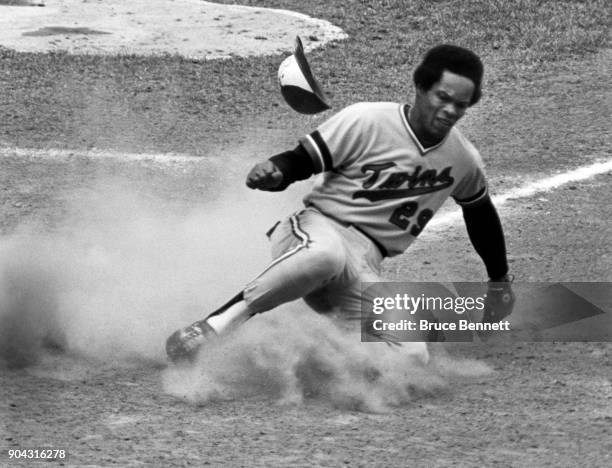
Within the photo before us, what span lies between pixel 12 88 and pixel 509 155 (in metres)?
3.50

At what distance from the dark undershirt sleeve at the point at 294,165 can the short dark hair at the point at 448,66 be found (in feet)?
1.74

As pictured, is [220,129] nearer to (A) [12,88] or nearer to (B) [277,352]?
(A) [12,88]

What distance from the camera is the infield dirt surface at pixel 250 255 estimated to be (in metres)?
4.32

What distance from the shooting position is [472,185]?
200 inches

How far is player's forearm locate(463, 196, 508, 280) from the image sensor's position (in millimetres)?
5188

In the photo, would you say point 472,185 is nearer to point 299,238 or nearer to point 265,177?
point 299,238

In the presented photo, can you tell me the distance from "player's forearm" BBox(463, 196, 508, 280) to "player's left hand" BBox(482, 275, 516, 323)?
5cm

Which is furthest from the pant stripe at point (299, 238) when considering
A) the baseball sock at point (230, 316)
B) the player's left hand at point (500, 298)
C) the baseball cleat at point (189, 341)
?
the player's left hand at point (500, 298)

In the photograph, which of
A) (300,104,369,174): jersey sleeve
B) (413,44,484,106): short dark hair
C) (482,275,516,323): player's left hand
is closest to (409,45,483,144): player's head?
(413,44,484,106): short dark hair

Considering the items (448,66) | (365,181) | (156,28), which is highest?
(156,28)

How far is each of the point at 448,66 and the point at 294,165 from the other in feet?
2.27

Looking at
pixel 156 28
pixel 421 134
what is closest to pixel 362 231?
pixel 421 134

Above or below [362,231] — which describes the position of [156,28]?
above

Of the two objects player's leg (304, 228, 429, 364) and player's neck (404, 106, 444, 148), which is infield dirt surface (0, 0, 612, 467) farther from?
player's neck (404, 106, 444, 148)
